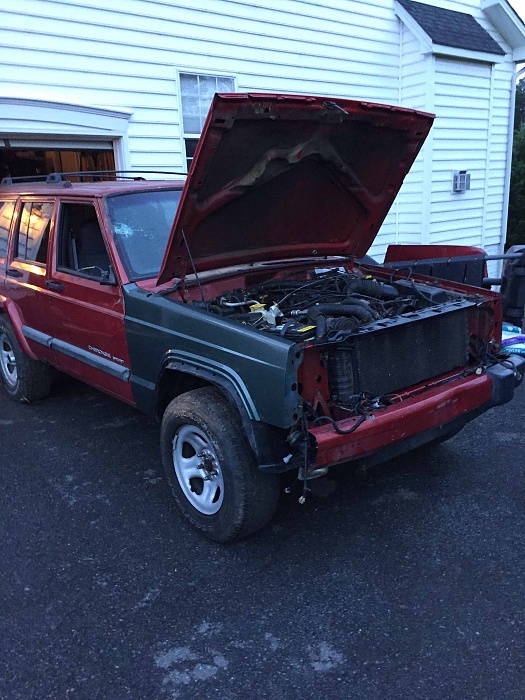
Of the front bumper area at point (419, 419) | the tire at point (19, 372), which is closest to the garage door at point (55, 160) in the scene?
the tire at point (19, 372)

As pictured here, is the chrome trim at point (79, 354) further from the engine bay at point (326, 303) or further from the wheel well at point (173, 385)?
the engine bay at point (326, 303)

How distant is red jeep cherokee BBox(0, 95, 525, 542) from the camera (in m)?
2.95

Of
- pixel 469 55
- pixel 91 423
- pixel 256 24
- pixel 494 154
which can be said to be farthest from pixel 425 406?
pixel 494 154

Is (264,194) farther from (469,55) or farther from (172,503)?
(469,55)

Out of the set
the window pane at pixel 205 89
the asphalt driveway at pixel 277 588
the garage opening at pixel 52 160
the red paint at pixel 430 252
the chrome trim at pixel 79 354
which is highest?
the window pane at pixel 205 89

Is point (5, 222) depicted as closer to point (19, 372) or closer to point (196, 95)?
point (19, 372)

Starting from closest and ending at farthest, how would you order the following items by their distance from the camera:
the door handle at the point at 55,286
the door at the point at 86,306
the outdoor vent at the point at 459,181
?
the door at the point at 86,306
the door handle at the point at 55,286
the outdoor vent at the point at 459,181

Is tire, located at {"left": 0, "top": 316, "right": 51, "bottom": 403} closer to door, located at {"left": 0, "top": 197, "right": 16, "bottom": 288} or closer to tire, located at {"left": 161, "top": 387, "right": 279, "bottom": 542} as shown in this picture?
door, located at {"left": 0, "top": 197, "right": 16, "bottom": 288}

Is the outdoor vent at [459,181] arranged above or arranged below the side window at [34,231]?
above

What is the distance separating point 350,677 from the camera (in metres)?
2.35

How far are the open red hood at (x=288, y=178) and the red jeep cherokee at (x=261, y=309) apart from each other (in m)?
0.01

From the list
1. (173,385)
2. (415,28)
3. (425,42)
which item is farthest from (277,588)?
(415,28)

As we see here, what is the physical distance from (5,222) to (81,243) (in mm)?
1320

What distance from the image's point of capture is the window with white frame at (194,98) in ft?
25.1
